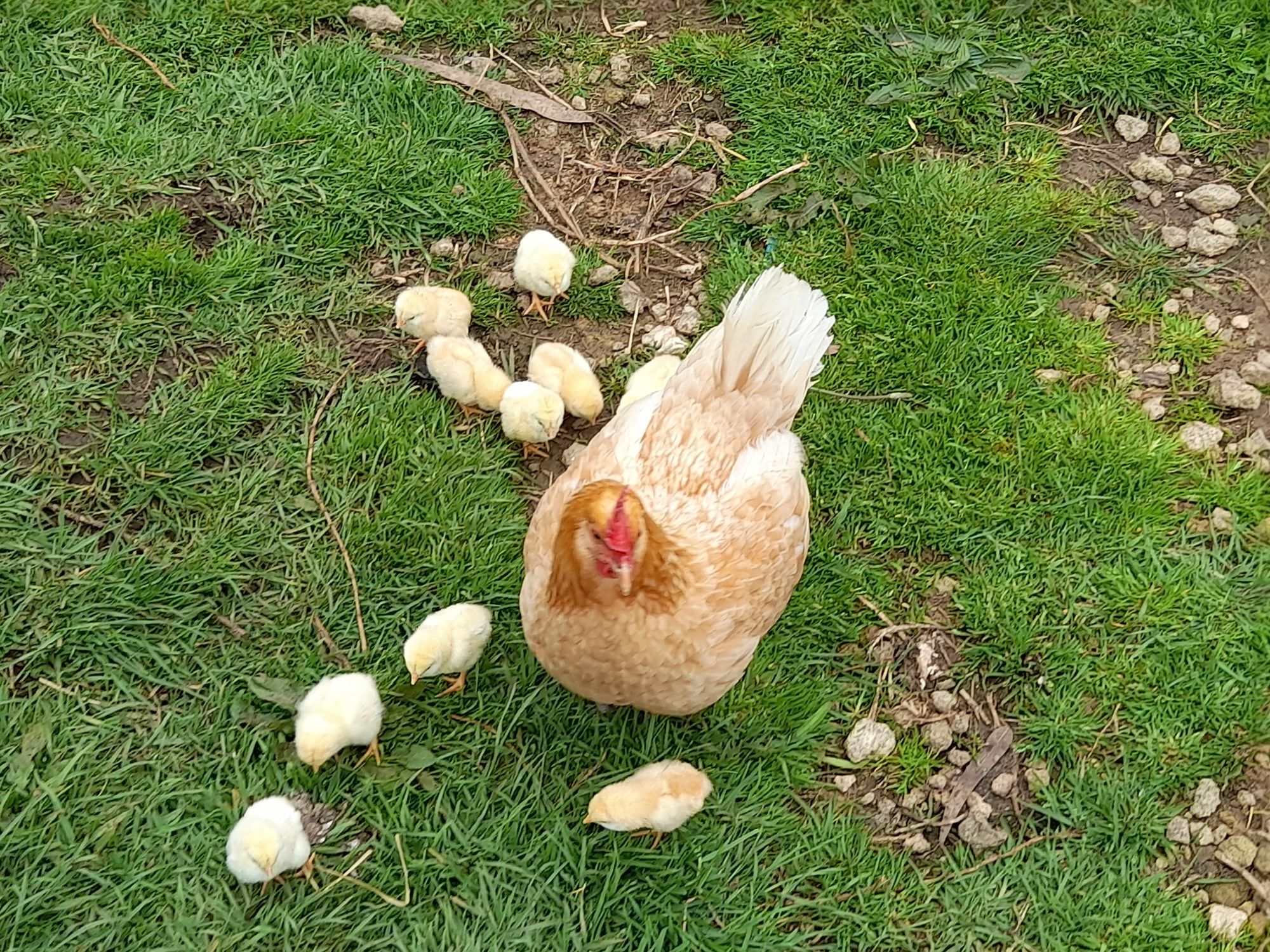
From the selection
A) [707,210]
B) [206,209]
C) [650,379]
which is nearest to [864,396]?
[650,379]

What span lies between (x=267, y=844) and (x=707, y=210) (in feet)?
8.27

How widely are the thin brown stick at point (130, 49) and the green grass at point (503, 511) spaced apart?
37mm

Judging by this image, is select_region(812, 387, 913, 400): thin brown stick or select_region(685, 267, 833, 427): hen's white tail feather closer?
select_region(685, 267, 833, 427): hen's white tail feather

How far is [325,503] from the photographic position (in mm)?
2936

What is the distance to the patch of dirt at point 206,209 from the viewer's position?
11.1ft

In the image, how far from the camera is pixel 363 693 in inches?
97.7

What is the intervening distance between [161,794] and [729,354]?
1.83 meters

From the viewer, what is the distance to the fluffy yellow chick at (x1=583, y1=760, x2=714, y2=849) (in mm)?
2340

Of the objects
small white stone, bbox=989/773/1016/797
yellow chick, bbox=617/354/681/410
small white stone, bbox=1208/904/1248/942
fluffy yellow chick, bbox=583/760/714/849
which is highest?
yellow chick, bbox=617/354/681/410

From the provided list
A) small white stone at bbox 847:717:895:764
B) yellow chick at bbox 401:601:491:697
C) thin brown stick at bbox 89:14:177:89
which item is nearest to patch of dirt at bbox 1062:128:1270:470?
small white stone at bbox 847:717:895:764

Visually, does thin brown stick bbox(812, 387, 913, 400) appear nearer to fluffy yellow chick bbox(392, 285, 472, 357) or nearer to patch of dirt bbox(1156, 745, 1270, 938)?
fluffy yellow chick bbox(392, 285, 472, 357)

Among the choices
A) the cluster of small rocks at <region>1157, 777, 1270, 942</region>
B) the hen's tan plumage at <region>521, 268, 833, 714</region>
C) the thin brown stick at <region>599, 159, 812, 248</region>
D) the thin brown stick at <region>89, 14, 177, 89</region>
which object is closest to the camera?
the hen's tan plumage at <region>521, 268, 833, 714</region>

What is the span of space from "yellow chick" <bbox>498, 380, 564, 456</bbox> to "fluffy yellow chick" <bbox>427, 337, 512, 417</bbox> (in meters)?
0.06

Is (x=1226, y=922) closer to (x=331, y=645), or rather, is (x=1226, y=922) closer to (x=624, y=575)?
(x=624, y=575)
